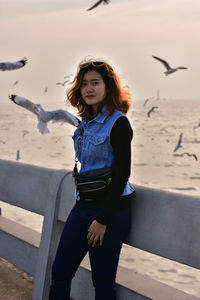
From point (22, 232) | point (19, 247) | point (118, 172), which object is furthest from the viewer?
point (22, 232)

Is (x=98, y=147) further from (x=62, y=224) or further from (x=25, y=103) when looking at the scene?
(x=25, y=103)

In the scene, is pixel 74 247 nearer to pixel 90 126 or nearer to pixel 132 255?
→ pixel 90 126

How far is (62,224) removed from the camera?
10.7 feet

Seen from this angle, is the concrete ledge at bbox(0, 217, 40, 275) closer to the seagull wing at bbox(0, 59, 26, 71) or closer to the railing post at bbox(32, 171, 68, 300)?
the railing post at bbox(32, 171, 68, 300)

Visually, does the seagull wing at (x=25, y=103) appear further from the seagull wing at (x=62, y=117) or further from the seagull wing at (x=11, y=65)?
the seagull wing at (x=11, y=65)

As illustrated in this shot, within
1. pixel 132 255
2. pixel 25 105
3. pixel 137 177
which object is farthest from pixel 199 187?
pixel 25 105

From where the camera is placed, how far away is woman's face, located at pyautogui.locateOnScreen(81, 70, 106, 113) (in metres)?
2.73

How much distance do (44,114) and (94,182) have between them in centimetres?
234

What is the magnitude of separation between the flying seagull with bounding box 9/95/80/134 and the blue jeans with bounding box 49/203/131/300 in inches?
39.4

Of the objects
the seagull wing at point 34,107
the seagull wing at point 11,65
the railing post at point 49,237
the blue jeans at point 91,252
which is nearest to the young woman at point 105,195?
the blue jeans at point 91,252

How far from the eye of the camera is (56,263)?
8.99ft

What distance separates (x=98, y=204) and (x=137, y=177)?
A: 1586cm

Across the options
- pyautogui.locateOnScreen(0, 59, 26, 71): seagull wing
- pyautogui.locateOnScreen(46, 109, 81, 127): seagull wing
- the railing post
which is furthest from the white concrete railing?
pyautogui.locateOnScreen(0, 59, 26, 71): seagull wing

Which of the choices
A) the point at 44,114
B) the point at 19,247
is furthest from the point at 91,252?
the point at 44,114
